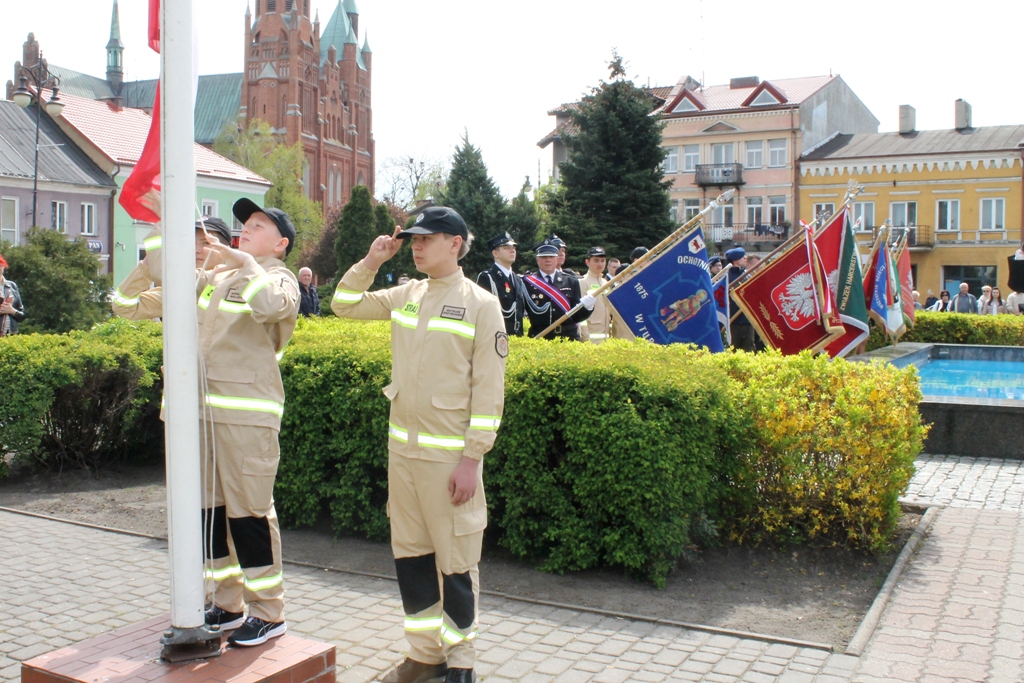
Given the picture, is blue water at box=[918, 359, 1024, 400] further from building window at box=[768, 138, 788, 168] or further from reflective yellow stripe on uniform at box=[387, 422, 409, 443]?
building window at box=[768, 138, 788, 168]

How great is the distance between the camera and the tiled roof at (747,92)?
58.4 meters

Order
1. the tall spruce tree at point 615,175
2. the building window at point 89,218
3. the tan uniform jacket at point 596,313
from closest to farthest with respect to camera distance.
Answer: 1. the tan uniform jacket at point 596,313
2. the tall spruce tree at point 615,175
3. the building window at point 89,218

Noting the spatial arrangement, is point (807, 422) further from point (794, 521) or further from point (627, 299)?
point (627, 299)

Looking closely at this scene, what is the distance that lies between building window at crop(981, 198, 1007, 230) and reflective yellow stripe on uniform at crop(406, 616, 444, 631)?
55180mm

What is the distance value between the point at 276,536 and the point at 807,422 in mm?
3770

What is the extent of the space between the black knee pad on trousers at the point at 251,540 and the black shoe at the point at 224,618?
0.28 meters

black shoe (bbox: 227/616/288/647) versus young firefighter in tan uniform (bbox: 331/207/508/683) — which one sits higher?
young firefighter in tan uniform (bbox: 331/207/508/683)

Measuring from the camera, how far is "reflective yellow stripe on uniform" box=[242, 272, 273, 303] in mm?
4066

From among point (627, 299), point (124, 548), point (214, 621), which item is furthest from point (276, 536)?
point (627, 299)

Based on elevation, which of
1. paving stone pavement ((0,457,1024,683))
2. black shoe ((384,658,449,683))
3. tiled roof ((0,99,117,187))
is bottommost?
paving stone pavement ((0,457,1024,683))

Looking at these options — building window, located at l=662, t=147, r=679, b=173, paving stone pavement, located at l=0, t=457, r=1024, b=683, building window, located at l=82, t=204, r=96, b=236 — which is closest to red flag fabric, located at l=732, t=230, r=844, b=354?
paving stone pavement, located at l=0, t=457, r=1024, b=683

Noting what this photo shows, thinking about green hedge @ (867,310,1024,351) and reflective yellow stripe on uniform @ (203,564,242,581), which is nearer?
reflective yellow stripe on uniform @ (203,564,242,581)

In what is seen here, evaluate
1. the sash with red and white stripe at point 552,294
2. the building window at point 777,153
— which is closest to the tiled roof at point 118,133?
the building window at point 777,153

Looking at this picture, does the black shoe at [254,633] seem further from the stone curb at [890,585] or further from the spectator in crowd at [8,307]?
the spectator in crowd at [8,307]
